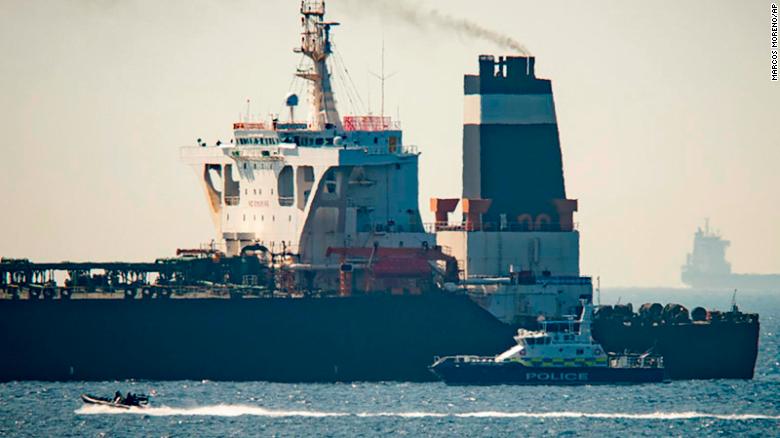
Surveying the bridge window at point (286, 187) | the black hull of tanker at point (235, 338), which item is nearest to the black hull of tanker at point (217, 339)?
the black hull of tanker at point (235, 338)

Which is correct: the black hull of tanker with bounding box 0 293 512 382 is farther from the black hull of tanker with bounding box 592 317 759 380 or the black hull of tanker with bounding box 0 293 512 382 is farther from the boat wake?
the black hull of tanker with bounding box 592 317 759 380

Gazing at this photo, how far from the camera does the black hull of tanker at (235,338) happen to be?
341 ft

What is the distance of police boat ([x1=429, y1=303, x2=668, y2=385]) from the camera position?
102 metres

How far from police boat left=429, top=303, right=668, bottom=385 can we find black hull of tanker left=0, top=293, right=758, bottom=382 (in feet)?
7.41

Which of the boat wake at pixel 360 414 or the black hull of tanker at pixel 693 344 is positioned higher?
the black hull of tanker at pixel 693 344

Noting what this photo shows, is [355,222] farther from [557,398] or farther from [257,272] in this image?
[557,398]

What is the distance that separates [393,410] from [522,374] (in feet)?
34.5

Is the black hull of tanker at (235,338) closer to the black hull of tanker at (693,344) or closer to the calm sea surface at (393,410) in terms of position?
the calm sea surface at (393,410)

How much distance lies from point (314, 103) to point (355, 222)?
659cm

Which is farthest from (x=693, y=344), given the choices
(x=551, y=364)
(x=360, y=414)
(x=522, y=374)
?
(x=360, y=414)

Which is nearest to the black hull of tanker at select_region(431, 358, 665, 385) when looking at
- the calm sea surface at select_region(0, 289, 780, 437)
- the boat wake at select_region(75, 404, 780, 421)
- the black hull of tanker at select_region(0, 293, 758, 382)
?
the calm sea surface at select_region(0, 289, 780, 437)

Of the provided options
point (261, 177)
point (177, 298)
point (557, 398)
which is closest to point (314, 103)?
point (261, 177)

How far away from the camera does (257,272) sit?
352ft

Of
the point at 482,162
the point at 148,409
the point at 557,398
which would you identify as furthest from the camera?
the point at 482,162
